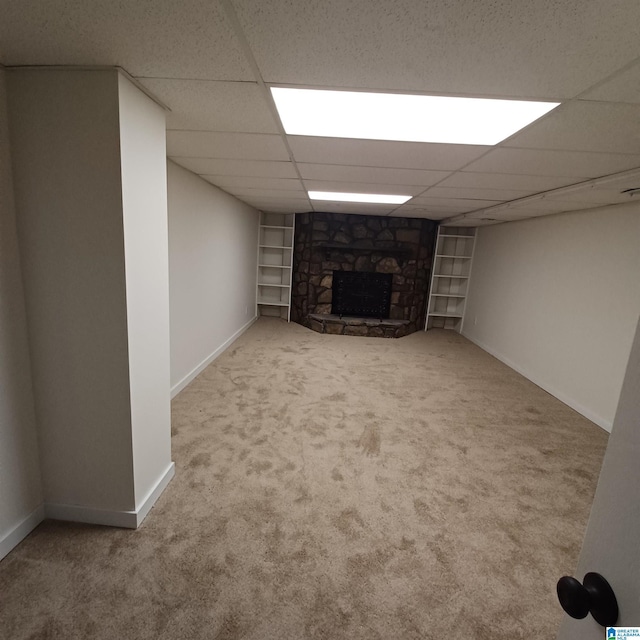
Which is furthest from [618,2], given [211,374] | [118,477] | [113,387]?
[211,374]

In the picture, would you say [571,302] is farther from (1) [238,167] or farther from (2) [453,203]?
(1) [238,167]

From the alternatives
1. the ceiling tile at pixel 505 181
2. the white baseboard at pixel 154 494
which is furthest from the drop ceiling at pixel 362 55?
the white baseboard at pixel 154 494

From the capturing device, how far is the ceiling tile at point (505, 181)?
2.45 m

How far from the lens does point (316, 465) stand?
2.39 meters

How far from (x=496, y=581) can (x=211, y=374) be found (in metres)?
3.08

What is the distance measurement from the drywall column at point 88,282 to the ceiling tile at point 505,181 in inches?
81.5

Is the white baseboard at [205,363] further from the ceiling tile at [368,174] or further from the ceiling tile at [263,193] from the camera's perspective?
the ceiling tile at [368,174]

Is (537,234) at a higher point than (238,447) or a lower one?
higher

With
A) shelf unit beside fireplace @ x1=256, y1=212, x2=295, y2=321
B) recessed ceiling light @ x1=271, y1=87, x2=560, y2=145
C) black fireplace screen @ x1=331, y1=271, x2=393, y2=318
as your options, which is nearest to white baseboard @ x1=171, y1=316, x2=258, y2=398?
shelf unit beside fireplace @ x1=256, y1=212, x2=295, y2=321

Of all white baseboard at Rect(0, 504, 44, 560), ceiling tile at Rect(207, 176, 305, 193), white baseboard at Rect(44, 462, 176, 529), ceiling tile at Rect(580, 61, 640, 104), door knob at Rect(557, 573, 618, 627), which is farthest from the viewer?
ceiling tile at Rect(207, 176, 305, 193)

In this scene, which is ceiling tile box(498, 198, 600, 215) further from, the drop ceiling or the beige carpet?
the beige carpet

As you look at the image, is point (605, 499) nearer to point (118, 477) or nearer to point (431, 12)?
point (431, 12)

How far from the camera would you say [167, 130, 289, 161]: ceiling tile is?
6.34 ft

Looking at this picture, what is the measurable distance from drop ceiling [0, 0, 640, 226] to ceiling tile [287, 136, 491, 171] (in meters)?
0.02
